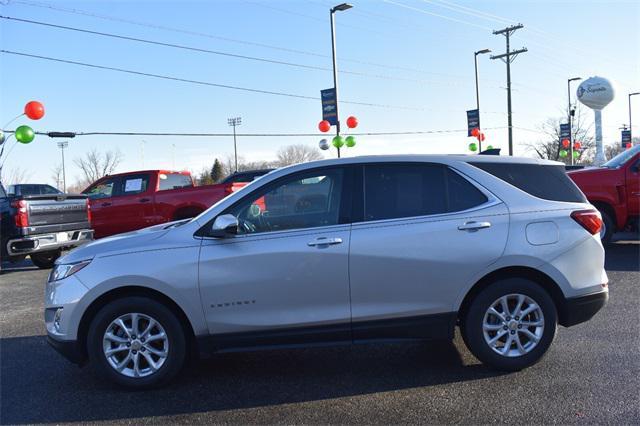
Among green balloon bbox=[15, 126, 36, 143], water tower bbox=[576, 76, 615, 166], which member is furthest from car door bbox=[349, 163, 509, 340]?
water tower bbox=[576, 76, 615, 166]

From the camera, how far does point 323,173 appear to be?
426 cm

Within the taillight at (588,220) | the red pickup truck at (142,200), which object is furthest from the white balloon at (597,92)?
the taillight at (588,220)

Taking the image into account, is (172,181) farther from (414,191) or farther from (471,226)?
(471,226)

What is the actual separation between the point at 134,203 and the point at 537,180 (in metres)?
9.54

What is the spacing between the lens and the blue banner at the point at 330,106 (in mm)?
23672

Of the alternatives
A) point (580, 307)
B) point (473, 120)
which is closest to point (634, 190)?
point (580, 307)

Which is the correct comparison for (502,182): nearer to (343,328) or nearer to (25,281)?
(343,328)

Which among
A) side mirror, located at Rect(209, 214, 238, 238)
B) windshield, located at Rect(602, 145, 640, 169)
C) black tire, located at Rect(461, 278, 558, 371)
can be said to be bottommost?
black tire, located at Rect(461, 278, 558, 371)

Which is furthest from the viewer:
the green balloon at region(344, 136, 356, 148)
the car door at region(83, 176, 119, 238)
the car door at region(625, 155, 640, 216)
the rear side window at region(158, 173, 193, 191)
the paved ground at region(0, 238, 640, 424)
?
the green balloon at region(344, 136, 356, 148)

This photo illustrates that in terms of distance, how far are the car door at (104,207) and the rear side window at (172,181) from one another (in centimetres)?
105

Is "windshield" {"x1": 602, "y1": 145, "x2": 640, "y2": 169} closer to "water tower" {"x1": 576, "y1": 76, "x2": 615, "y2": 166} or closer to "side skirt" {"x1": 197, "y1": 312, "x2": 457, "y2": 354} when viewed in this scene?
"side skirt" {"x1": 197, "y1": 312, "x2": 457, "y2": 354}

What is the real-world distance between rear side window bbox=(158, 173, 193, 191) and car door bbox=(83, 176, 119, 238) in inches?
41.2

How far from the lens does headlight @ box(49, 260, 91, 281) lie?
406 centimetres

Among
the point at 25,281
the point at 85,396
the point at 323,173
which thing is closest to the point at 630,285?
the point at 323,173
